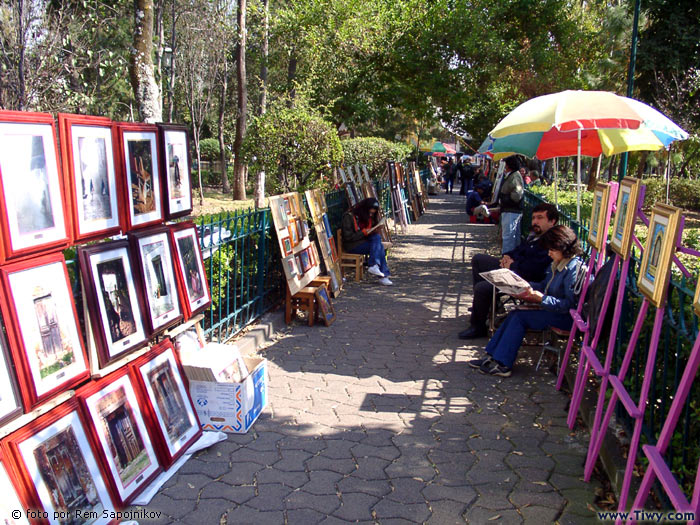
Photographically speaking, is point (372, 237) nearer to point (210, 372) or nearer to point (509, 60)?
point (210, 372)

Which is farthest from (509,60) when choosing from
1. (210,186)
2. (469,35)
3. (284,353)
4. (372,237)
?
(210,186)

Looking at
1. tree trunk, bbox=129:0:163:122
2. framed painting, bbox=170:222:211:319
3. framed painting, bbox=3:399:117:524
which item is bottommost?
framed painting, bbox=3:399:117:524

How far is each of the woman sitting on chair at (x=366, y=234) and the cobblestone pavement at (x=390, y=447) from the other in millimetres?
2821

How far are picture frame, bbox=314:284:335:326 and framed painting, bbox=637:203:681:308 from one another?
4.41 m

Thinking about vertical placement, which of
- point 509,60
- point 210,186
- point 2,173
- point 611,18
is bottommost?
point 210,186

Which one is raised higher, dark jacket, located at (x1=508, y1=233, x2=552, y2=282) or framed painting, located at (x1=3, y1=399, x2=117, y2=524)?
dark jacket, located at (x1=508, y1=233, x2=552, y2=282)

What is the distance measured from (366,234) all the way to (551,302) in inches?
182

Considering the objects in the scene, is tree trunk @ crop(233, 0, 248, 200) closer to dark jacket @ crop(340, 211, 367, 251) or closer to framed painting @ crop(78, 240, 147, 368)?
dark jacket @ crop(340, 211, 367, 251)

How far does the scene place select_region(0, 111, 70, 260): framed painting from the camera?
2539mm

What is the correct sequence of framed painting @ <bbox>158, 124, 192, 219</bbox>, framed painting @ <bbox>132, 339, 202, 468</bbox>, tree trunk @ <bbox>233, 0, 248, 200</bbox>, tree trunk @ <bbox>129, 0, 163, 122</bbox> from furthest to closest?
tree trunk @ <bbox>233, 0, 248, 200</bbox> → tree trunk @ <bbox>129, 0, 163, 122</bbox> → framed painting @ <bbox>158, 124, 192, 219</bbox> → framed painting @ <bbox>132, 339, 202, 468</bbox>

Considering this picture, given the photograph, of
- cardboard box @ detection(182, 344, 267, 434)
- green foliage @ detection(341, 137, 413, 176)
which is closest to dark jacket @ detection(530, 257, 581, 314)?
cardboard box @ detection(182, 344, 267, 434)

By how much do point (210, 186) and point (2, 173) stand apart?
33715mm

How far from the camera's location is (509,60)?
47.8 ft

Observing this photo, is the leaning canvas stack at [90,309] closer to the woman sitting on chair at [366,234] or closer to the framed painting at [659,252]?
the framed painting at [659,252]
